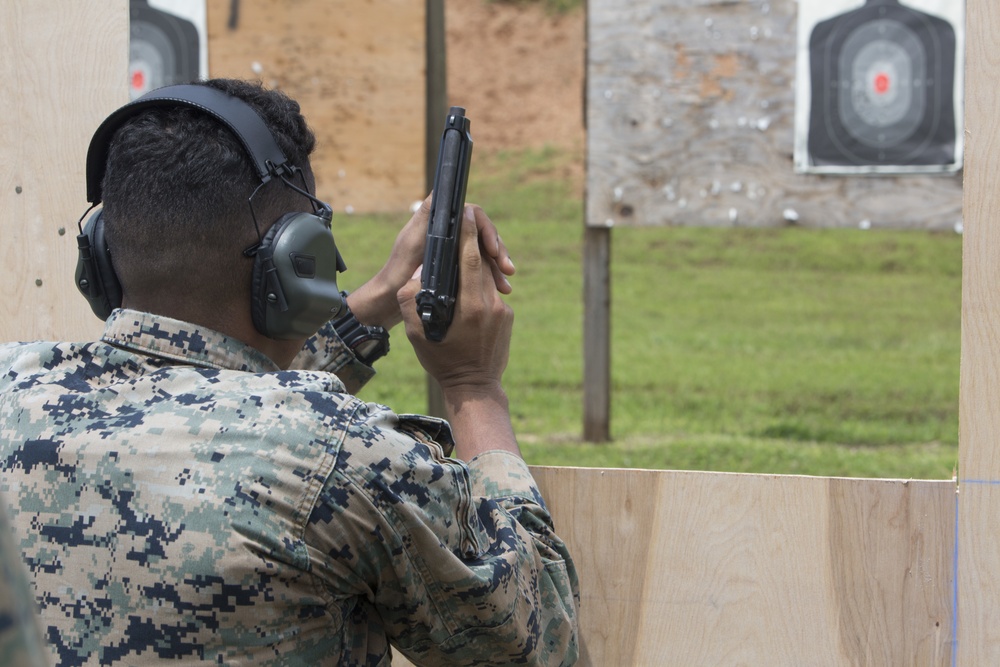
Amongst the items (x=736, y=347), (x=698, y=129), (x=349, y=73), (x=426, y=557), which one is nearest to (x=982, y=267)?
(x=426, y=557)

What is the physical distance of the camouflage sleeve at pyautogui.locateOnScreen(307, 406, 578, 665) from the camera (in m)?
1.17

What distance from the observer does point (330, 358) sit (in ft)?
5.85

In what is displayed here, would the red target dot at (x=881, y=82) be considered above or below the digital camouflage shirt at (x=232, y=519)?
above

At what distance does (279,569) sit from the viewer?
1146mm

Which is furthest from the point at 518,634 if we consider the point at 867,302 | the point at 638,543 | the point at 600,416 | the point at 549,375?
the point at 867,302

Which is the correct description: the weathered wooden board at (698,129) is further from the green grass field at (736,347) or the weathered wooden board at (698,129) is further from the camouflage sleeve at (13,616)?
the camouflage sleeve at (13,616)

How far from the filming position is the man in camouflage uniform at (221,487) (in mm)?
1147

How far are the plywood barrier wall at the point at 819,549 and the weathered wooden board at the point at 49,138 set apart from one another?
0.07m

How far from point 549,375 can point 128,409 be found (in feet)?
20.4

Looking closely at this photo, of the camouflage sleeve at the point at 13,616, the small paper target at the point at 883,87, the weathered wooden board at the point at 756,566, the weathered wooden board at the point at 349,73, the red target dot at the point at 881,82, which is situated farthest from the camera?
the red target dot at the point at 881,82

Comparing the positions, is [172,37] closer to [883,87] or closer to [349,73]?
[349,73]

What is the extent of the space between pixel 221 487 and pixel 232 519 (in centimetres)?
4

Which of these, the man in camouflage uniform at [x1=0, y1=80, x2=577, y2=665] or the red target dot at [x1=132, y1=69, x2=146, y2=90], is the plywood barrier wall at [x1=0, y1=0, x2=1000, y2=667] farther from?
the red target dot at [x1=132, y1=69, x2=146, y2=90]

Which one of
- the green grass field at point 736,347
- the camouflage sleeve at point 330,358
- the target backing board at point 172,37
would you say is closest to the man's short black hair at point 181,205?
the camouflage sleeve at point 330,358
